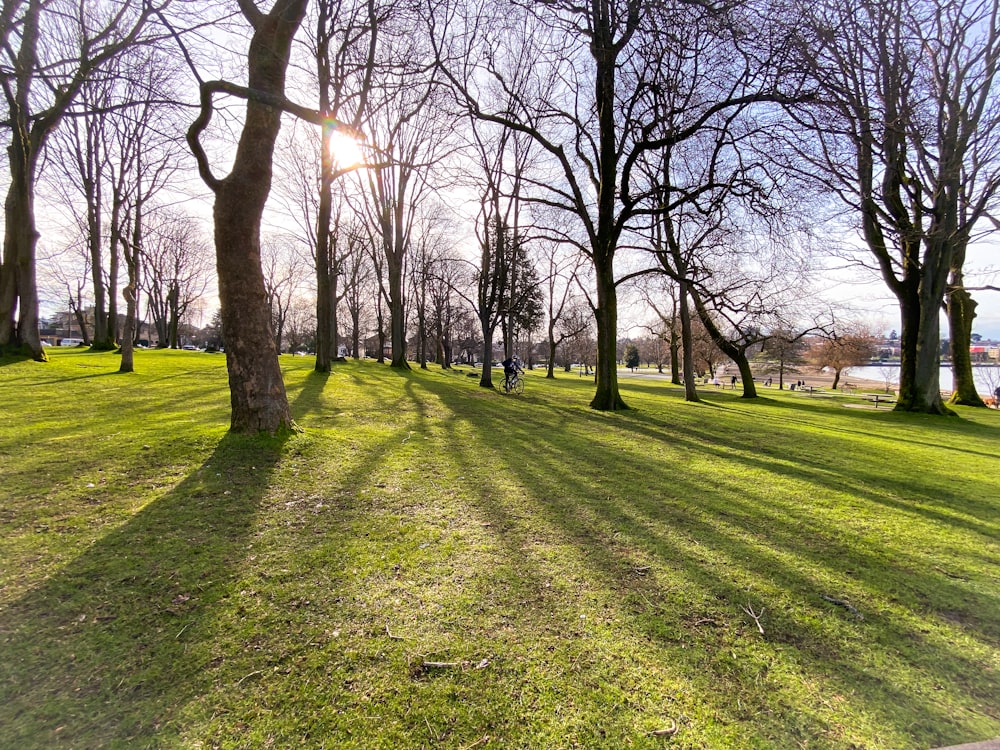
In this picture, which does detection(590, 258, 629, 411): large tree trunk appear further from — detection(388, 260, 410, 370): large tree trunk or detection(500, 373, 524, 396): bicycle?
detection(388, 260, 410, 370): large tree trunk

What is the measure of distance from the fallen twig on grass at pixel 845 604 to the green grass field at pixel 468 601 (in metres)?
0.02

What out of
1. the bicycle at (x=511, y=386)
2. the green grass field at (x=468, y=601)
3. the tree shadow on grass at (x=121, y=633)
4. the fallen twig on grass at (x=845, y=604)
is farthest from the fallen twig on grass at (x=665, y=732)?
the bicycle at (x=511, y=386)

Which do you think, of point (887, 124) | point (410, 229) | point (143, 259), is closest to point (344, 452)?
point (887, 124)

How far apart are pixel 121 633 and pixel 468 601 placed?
1690 mm

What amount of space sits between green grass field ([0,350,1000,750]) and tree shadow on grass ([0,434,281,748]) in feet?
0.04

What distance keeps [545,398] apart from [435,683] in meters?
11.8

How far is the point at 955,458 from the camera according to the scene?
6.97 m

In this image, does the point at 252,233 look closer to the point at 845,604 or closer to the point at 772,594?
the point at 772,594

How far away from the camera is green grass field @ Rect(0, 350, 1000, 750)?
1627 mm

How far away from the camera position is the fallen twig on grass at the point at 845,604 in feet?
7.96

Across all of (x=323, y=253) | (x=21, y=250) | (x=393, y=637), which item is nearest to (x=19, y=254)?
(x=21, y=250)

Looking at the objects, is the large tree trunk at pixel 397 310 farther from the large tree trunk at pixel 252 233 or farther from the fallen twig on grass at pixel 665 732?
the fallen twig on grass at pixel 665 732

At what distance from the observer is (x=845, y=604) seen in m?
2.52

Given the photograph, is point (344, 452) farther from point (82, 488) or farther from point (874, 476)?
point (874, 476)
